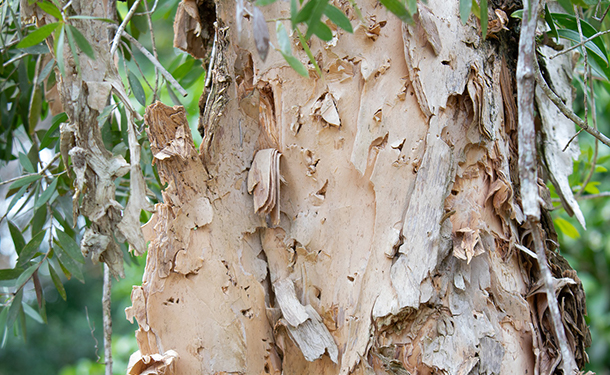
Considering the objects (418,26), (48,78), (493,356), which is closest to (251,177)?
(418,26)

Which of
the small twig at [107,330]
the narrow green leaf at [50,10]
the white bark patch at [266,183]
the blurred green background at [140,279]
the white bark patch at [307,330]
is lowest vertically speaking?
the blurred green background at [140,279]

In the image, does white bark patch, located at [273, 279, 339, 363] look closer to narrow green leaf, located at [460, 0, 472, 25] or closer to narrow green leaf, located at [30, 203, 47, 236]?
narrow green leaf, located at [460, 0, 472, 25]

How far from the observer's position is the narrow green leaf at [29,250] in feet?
2.94

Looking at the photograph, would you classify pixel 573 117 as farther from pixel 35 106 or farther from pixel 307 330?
pixel 35 106

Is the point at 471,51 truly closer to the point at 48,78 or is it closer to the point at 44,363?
the point at 48,78

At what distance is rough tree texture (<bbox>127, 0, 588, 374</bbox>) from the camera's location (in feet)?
2.12

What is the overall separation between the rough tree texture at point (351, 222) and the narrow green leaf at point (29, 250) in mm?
382

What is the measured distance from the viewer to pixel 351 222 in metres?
0.69

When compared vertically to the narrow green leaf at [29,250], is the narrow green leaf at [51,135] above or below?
above

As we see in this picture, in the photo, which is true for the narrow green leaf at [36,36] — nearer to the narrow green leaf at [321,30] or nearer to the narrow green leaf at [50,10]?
the narrow green leaf at [50,10]

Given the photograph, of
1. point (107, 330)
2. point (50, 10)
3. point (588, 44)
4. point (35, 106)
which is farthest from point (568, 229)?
point (35, 106)

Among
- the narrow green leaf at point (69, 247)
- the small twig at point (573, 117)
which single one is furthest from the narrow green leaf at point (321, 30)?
the narrow green leaf at point (69, 247)

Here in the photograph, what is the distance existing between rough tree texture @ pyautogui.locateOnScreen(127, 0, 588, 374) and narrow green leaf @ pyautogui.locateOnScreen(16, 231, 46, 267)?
382 mm

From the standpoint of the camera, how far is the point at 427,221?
0.64 metres
